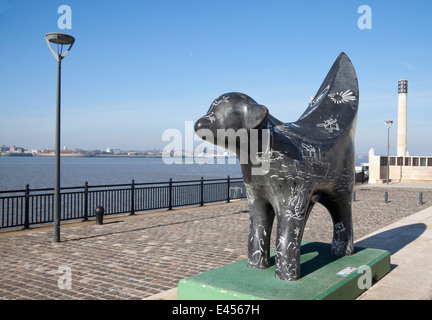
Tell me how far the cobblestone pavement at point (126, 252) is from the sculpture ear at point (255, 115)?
291 centimetres

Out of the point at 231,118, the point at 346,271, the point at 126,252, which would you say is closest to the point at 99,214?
the point at 126,252

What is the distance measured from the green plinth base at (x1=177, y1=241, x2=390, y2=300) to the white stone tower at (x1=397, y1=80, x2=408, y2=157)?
37404 millimetres

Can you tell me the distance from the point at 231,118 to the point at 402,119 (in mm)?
41079

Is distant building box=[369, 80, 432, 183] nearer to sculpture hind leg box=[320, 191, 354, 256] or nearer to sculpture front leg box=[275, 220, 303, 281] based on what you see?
sculpture hind leg box=[320, 191, 354, 256]

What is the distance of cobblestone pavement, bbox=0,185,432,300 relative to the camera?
217 inches

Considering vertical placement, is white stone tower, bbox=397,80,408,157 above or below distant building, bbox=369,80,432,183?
above

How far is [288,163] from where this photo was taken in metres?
4.42

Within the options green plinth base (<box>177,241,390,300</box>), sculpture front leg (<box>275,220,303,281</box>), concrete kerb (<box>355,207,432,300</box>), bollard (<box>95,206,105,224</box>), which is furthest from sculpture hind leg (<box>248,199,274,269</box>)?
bollard (<box>95,206,105,224</box>)

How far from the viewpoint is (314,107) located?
19.1ft

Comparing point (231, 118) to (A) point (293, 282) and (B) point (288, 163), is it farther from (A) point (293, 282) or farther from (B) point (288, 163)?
(A) point (293, 282)

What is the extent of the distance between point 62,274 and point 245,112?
433 centimetres

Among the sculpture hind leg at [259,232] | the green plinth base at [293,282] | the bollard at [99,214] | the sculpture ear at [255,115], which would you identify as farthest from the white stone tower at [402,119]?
the sculpture ear at [255,115]
